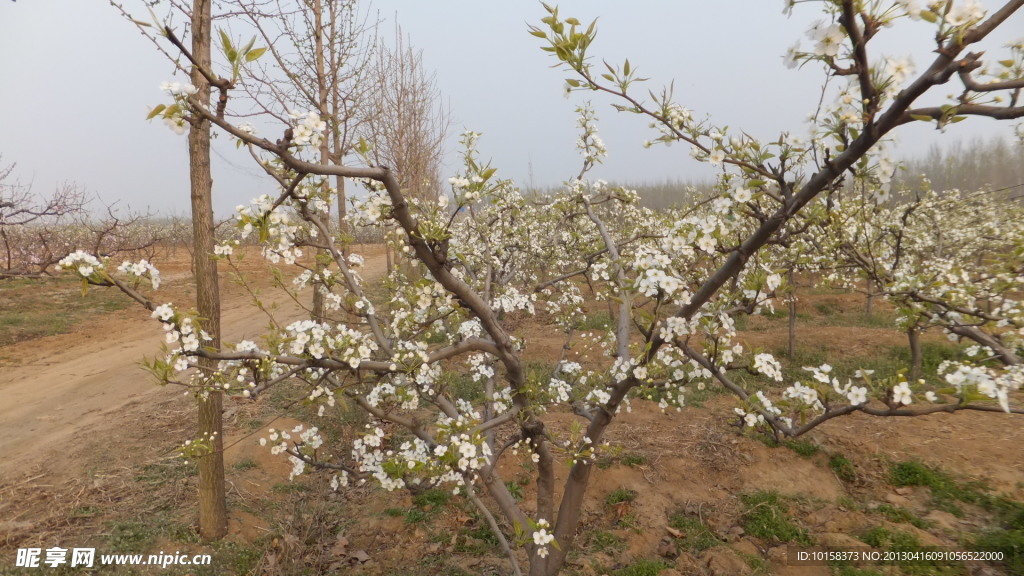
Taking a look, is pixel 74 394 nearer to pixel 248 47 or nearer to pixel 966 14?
pixel 248 47

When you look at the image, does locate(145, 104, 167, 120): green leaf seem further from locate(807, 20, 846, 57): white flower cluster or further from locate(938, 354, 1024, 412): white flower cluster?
locate(938, 354, 1024, 412): white flower cluster

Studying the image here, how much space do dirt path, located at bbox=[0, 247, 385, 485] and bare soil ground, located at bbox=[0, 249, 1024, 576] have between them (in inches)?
2.4

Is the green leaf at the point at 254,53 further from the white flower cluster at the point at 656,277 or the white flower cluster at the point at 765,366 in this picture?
the white flower cluster at the point at 765,366

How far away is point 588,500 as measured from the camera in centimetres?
535

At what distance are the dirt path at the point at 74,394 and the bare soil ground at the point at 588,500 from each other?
6cm

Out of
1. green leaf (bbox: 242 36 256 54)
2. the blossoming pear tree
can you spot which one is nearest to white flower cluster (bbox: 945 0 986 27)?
the blossoming pear tree

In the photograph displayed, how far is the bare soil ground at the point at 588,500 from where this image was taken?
4.45m

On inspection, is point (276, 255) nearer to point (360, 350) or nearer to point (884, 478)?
point (360, 350)

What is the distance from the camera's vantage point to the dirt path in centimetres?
684

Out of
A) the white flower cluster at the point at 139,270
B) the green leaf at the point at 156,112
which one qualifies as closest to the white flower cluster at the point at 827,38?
the green leaf at the point at 156,112

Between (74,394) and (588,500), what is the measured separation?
9730 millimetres

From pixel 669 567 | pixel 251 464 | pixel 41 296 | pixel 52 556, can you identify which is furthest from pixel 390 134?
pixel 41 296

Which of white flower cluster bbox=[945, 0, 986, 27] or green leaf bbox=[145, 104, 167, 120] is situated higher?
white flower cluster bbox=[945, 0, 986, 27]

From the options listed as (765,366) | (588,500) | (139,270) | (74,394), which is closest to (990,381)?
(765,366)
